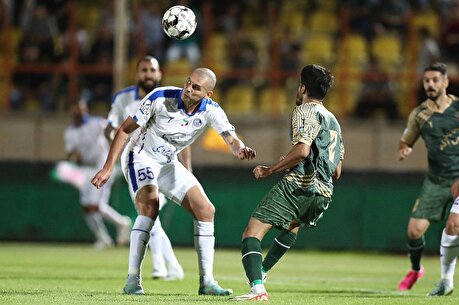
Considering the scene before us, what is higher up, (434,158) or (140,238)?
(434,158)

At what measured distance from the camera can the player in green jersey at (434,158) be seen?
12.2 meters

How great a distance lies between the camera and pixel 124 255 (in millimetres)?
17875

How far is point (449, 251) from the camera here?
36.6 ft

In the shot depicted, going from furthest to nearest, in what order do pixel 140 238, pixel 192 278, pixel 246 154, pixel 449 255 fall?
pixel 192 278, pixel 449 255, pixel 140 238, pixel 246 154

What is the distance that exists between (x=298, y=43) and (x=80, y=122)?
542 centimetres

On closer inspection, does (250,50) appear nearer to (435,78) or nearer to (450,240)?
(435,78)

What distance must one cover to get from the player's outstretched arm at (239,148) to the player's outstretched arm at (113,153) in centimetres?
91

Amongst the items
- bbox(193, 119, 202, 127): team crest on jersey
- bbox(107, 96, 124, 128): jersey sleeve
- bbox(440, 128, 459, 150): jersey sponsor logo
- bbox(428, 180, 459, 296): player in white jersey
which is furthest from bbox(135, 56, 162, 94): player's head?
bbox(428, 180, 459, 296): player in white jersey

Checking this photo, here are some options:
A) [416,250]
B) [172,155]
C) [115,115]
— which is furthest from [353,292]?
[115,115]

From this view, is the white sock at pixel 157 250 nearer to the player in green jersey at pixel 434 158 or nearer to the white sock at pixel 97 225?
the player in green jersey at pixel 434 158

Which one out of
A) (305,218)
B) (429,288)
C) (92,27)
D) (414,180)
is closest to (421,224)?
(429,288)

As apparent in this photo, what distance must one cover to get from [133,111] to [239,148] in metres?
3.01

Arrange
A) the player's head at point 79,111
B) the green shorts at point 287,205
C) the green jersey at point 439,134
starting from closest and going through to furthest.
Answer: the green shorts at point 287,205
the green jersey at point 439,134
the player's head at point 79,111

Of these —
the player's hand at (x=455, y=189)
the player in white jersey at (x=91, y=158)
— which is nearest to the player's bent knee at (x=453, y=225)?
the player's hand at (x=455, y=189)
